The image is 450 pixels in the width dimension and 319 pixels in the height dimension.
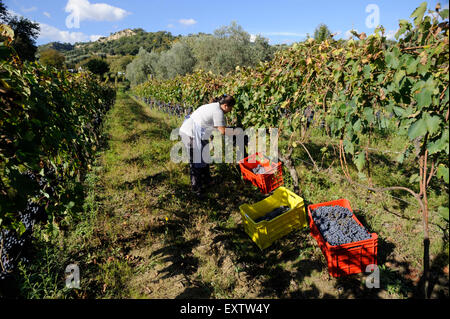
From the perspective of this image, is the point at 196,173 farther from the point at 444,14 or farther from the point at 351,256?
the point at 444,14

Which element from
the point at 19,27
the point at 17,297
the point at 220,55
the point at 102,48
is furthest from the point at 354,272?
the point at 102,48

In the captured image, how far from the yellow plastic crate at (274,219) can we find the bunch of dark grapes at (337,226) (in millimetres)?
248

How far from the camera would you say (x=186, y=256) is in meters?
3.07

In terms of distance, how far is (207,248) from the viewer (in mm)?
3195

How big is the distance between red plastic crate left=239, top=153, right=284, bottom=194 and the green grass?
20 cm

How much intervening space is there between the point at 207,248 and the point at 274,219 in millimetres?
1004

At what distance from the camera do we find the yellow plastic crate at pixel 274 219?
3.04 m

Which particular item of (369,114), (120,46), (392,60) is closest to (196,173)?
(369,114)

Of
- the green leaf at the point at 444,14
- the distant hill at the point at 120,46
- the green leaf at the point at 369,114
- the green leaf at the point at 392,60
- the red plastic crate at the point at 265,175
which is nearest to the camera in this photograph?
the green leaf at the point at 444,14

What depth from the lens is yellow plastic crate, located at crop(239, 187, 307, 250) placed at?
9.96ft

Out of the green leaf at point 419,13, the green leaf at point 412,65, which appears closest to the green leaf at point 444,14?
the green leaf at point 419,13

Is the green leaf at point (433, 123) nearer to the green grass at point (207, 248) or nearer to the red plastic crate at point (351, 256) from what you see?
the green grass at point (207, 248)
